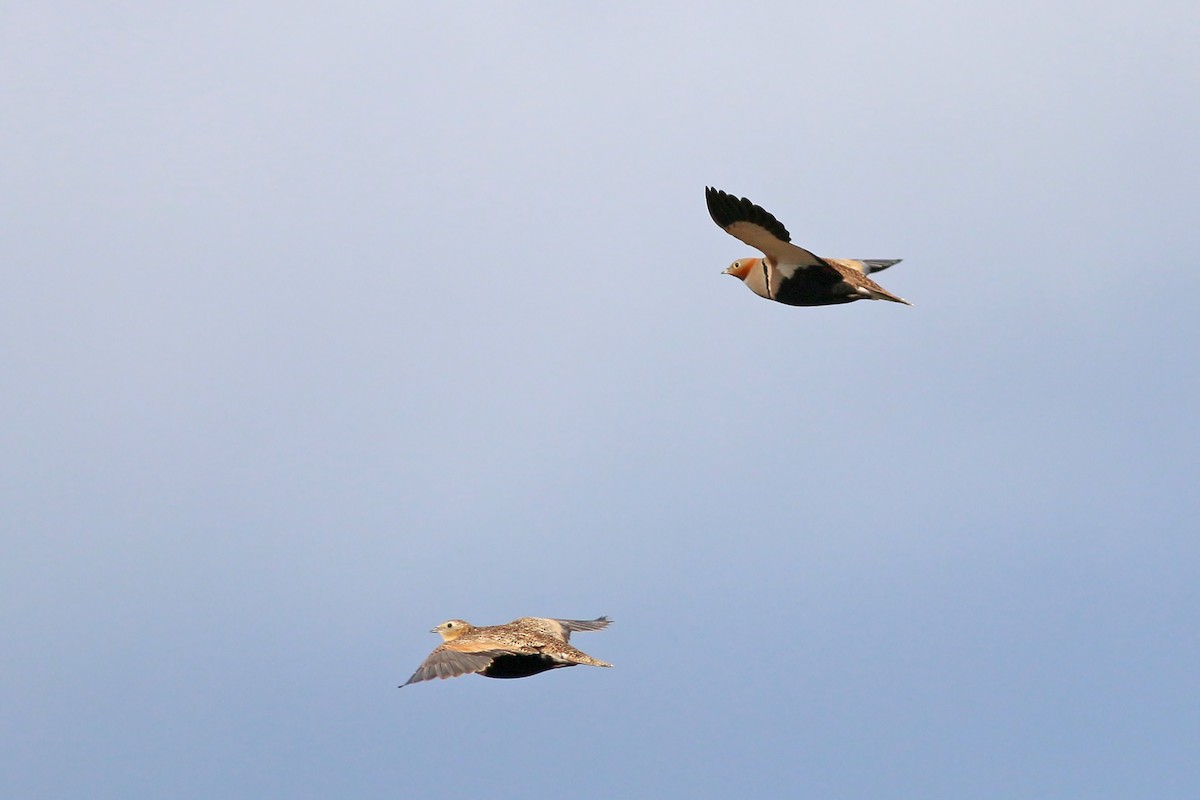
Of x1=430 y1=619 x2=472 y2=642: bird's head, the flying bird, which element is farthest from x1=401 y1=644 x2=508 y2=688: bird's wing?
the flying bird

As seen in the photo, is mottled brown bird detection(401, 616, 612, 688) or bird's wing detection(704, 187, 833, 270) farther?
bird's wing detection(704, 187, 833, 270)

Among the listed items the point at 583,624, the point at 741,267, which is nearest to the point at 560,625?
the point at 583,624

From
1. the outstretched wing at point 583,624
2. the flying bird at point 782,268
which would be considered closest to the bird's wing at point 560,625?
the outstretched wing at point 583,624

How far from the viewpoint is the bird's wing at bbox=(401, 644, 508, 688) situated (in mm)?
21625

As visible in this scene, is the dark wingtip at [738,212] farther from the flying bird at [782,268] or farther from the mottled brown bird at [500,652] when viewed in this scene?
the mottled brown bird at [500,652]

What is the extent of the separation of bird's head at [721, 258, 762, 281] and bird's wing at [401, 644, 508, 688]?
833 cm

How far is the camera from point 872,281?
2636 centimetres

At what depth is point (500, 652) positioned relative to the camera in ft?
76.2

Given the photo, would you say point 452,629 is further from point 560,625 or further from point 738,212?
point 738,212

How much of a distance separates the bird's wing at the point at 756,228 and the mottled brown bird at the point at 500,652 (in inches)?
293

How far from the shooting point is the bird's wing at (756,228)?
24266 mm

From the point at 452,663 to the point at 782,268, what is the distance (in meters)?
8.94

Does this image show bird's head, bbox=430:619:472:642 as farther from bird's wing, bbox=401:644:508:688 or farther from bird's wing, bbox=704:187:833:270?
bird's wing, bbox=704:187:833:270

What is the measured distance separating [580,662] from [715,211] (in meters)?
7.68
